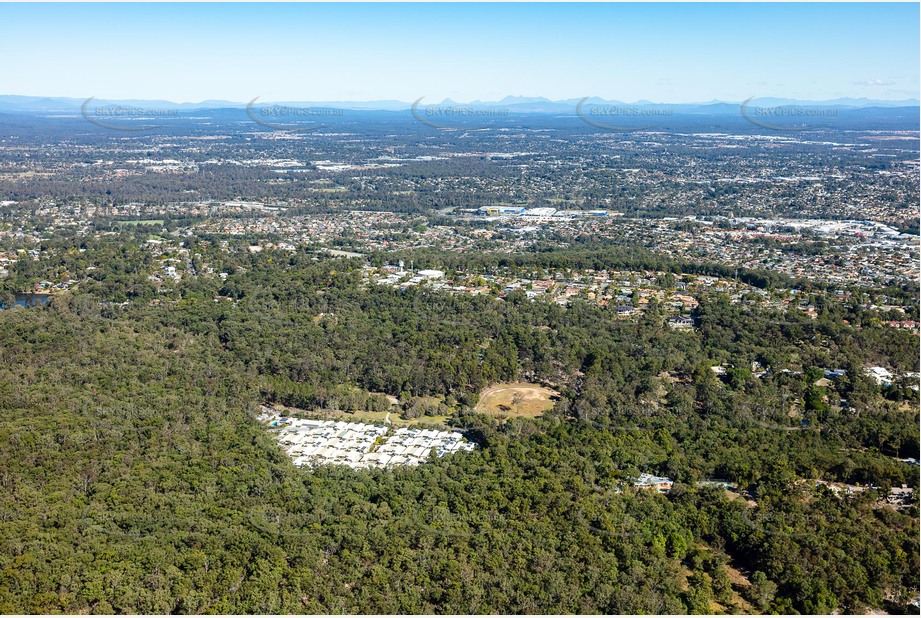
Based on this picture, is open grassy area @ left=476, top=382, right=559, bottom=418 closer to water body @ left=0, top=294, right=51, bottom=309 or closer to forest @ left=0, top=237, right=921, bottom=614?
forest @ left=0, top=237, right=921, bottom=614

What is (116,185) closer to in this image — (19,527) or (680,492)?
(19,527)

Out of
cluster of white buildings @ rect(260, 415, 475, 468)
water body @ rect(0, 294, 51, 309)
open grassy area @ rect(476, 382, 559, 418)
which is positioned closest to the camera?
cluster of white buildings @ rect(260, 415, 475, 468)

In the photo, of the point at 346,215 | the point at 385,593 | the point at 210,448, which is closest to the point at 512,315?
the point at 210,448

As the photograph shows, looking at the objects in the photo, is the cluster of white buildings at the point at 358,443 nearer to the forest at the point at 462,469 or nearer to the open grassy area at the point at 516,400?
the forest at the point at 462,469

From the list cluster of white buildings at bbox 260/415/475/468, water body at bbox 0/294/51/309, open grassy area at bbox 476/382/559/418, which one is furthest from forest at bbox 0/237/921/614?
water body at bbox 0/294/51/309

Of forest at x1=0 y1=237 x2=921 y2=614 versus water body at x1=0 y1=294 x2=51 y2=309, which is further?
water body at x1=0 y1=294 x2=51 y2=309

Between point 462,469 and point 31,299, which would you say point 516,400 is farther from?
point 31,299
